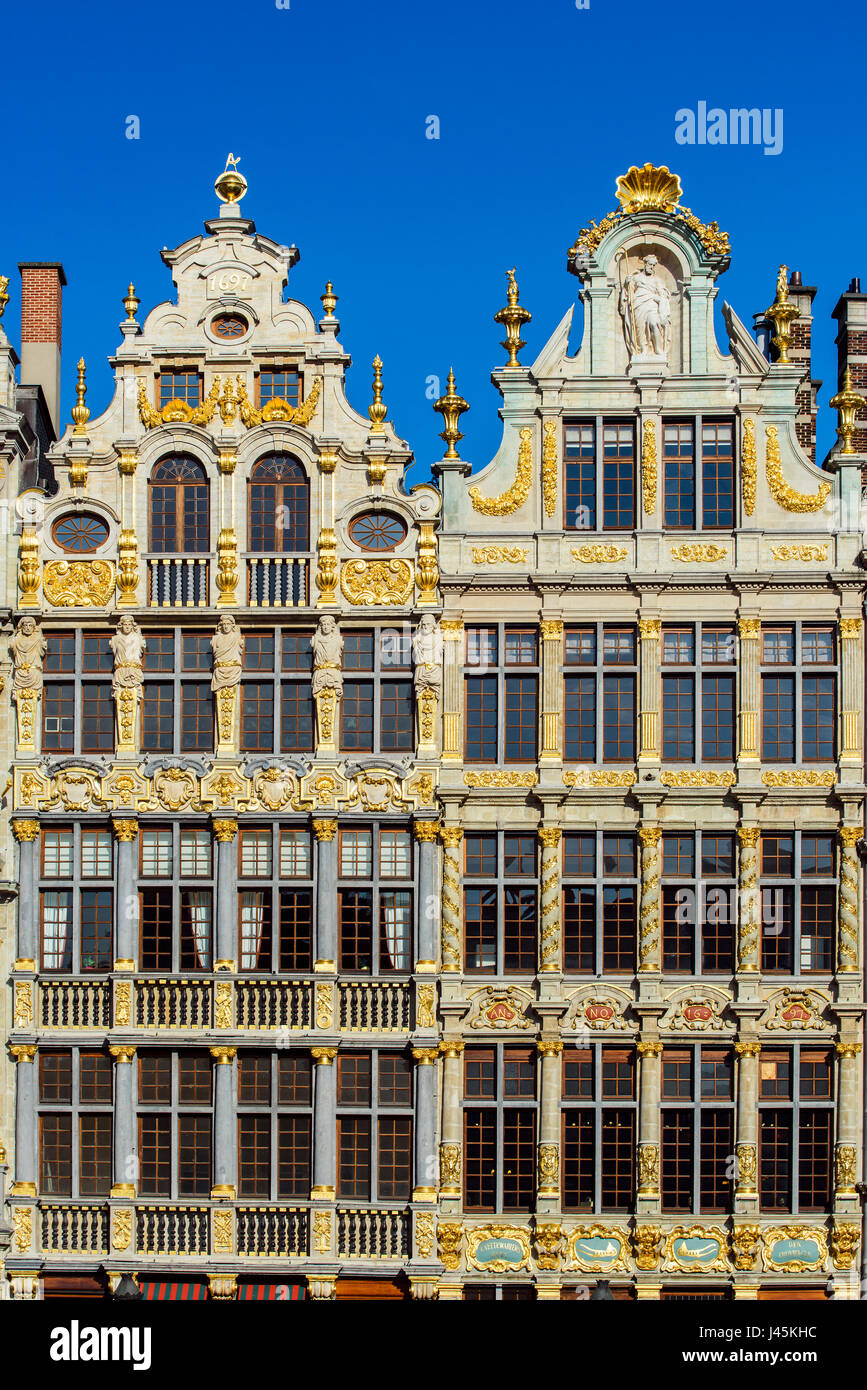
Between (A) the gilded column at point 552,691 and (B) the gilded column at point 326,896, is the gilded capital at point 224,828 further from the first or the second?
(A) the gilded column at point 552,691

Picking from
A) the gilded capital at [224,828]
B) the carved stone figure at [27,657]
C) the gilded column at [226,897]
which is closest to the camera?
the gilded column at [226,897]

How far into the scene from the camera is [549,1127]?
29922 millimetres

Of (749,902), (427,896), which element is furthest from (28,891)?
(749,902)

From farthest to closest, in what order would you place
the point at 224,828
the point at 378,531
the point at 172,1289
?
the point at 378,531 < the point at 224,828 < the point at 172,1289

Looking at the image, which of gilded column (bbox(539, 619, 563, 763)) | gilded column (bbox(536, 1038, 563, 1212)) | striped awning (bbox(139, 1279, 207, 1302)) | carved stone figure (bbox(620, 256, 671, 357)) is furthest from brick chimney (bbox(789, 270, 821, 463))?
striped awning (bbox(139, 1279, 207, 1302))

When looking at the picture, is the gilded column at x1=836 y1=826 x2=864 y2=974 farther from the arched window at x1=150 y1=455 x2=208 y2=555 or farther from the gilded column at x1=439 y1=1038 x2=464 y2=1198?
the arched window at x1=150 y1=455 x2=208 y2=555

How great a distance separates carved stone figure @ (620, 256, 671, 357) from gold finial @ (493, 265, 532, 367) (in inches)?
72.4

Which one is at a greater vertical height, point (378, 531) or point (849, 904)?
point (378, 531)

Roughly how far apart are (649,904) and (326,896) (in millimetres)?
5580

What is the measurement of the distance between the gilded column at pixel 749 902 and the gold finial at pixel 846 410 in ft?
23.3

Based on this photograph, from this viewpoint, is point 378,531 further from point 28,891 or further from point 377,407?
point 28,891

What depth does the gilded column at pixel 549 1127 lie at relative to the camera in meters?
29.8

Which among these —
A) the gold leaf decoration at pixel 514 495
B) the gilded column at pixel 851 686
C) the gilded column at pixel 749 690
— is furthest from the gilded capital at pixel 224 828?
the gilded column at pixel 851 686
